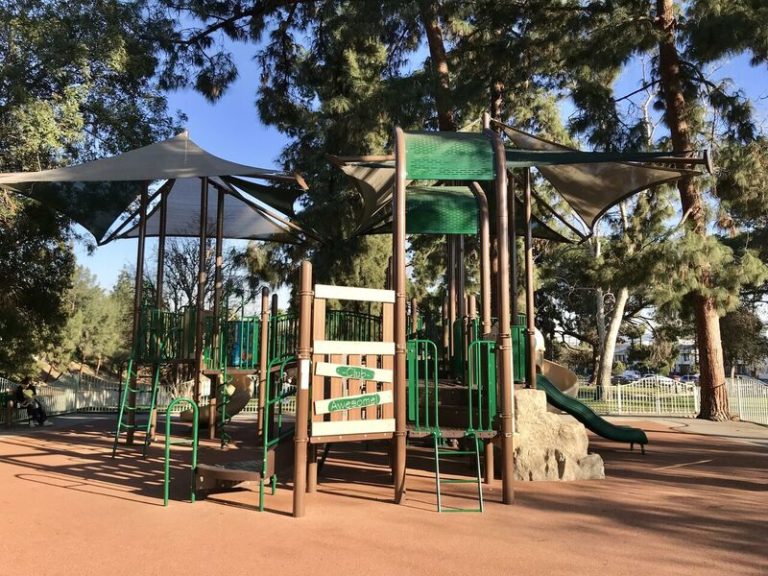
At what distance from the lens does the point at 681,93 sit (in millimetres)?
15305

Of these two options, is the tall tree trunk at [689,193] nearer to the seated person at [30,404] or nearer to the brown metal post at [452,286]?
the brown metal post at [452,286]

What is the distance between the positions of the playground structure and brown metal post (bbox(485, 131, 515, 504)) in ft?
0.05

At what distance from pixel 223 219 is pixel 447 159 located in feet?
25.7

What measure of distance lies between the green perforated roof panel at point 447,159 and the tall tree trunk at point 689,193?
9.82m

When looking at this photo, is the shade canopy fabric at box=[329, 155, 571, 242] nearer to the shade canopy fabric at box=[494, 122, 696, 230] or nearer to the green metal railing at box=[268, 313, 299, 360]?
the shade canopy fabric at box=[494, 122, 696, 230]

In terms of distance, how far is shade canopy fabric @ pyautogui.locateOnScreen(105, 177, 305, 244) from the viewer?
13445mm

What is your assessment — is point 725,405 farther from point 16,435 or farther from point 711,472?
point 16,435

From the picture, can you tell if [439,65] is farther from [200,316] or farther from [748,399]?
[748,399]

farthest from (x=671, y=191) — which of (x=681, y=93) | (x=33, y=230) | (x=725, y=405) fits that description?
(x=33, y=230)

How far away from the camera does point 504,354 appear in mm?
6590

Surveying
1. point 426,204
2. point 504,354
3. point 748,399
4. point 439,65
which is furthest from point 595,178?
point 748,399

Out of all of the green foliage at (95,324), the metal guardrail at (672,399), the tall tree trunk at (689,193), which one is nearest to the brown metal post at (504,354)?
the tall tree trunk at (689,193)

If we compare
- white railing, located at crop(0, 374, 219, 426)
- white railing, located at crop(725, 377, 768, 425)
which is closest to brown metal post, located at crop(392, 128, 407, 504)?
white railing, located at crop(0, 374, 219, 426)

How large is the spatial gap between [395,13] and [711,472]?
11.4m
